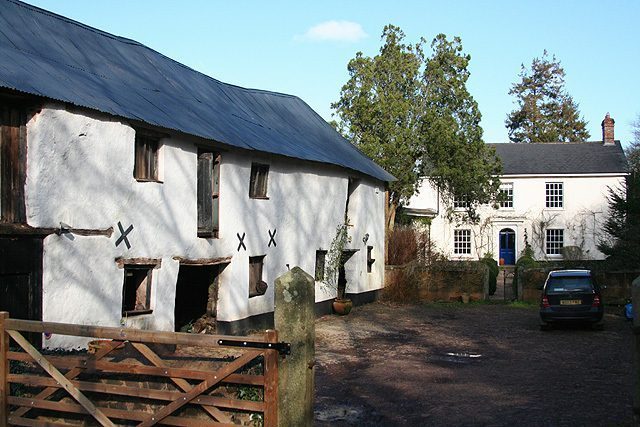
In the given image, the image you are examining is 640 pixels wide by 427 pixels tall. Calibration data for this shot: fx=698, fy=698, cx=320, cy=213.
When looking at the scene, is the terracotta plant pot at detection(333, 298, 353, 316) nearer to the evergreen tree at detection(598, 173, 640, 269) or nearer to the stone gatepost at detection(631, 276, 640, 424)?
the evergreen tree at detection(598, 173, 640, 269)

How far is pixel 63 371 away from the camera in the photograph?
7.01 meters

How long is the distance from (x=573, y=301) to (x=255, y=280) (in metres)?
8.94

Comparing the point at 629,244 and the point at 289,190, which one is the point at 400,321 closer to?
the point at 289,190

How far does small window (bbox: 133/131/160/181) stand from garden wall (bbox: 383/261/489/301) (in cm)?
1572

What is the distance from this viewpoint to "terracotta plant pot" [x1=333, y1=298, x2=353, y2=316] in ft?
78.6

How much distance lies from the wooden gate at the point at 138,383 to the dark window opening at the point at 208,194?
9.65 m

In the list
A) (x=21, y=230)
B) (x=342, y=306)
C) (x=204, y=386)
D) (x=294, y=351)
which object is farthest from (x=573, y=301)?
(x=204, y=386)

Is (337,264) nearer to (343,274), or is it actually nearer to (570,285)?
(343,274)

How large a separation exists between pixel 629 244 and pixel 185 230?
17.6 m

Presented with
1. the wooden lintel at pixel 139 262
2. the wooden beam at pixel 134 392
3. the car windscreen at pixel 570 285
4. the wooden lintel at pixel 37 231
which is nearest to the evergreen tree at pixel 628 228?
the car windscreen at pixel 570 285

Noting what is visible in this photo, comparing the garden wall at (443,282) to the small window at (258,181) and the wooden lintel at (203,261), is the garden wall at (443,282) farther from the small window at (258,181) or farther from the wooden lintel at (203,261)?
the wooden lintel at (203,261)

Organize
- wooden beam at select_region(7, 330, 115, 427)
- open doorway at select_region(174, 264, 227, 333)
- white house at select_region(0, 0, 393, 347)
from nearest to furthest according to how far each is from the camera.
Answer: wooden beam at select_region(7, 330, 115, 427) → white house at select_region(0, 0, 393, 347) → open doorway at select_region(174, 264, 227, 333)

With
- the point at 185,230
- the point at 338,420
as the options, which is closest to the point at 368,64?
the point at 185,230

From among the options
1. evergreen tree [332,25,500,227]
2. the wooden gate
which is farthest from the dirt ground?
evergreen tree [332,25,500,227]
